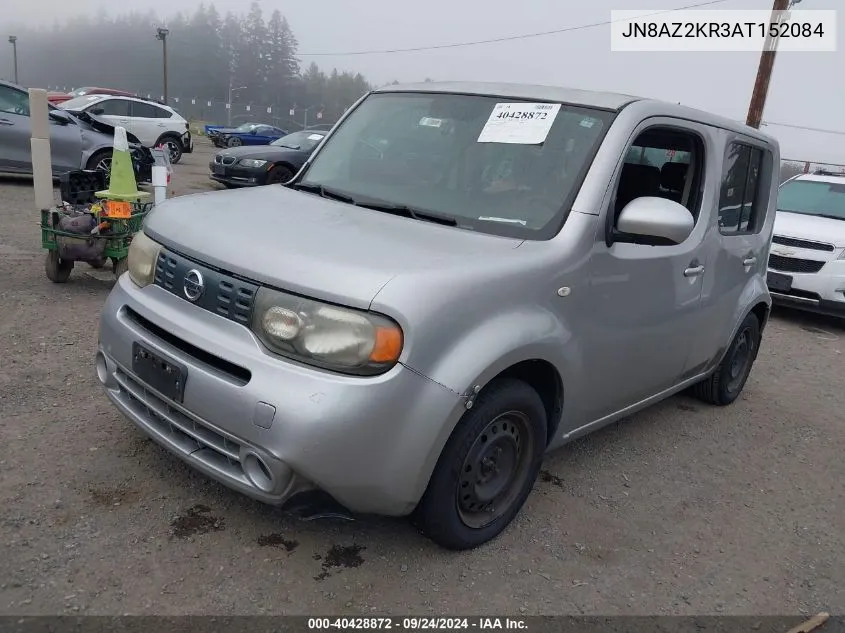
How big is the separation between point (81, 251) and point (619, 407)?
457cm

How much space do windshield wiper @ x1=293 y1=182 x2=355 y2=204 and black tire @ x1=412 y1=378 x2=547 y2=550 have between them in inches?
46.8

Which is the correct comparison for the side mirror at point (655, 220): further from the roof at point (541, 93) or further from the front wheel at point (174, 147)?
the front wheel at point (174, 147)

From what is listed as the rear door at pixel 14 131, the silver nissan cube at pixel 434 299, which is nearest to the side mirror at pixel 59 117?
the rear door at pixel 14 131

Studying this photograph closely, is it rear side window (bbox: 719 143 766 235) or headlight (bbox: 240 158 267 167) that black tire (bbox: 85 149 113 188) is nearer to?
headlight (bbox: 240 158 267 167)

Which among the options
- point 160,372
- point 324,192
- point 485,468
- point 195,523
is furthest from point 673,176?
point 195,523

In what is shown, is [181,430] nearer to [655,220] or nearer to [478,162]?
[478,162]

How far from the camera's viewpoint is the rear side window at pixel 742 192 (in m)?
3.87

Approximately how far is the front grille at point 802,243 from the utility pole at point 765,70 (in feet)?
24.7

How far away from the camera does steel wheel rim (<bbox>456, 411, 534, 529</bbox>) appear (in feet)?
8.56

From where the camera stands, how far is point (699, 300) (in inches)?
145

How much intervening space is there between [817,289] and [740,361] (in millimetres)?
3421

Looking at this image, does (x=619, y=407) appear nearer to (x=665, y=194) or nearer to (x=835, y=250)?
(x=665, y=194)

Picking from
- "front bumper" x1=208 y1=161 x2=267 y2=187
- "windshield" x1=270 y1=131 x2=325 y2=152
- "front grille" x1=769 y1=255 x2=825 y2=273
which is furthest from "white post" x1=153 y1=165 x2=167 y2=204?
"windshield" x1=270 y1=131 x2=325 y2=152

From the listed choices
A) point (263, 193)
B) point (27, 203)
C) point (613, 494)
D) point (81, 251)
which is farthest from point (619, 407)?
point (27, 203)
